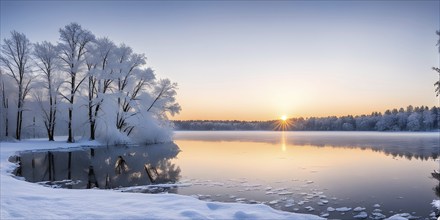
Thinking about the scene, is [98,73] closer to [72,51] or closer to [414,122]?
[72,51]

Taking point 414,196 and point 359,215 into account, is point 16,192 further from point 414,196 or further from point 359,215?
point 414,196

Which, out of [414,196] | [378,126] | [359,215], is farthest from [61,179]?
[378,126]

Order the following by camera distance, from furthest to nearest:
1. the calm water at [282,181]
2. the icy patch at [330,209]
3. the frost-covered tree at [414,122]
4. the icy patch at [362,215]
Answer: the frost-covered tree at [414,122]
the calm water at [282,181]
the icy patch at [330,209]
the icy patch at [362,215]

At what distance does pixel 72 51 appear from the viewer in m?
38.9

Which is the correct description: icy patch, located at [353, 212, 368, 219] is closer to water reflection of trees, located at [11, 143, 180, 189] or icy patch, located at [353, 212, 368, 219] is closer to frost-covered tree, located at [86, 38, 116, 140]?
water reflection of trees, located at [11, 143, 180, 189]

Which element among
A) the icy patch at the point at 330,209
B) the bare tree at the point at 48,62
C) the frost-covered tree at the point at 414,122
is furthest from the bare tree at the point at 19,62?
the frost-covered tree at the point at 414,122

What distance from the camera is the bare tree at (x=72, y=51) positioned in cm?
3822

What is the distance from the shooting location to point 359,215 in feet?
33.5

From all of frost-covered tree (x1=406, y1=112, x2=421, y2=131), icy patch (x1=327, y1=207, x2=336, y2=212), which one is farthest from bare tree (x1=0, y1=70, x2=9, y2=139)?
frost-covered tree (x1=406, y1=112, x2=421, y2=131)

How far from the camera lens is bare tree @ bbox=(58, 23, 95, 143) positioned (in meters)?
38.2

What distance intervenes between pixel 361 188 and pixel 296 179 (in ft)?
10.4

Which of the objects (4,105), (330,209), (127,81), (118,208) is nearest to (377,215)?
(330,209)

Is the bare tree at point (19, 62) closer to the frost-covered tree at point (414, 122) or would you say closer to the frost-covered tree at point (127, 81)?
the frost-covered tree at point (127, 81)

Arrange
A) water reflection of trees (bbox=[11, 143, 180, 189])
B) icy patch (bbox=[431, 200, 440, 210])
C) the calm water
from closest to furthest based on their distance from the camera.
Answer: icy patch (bbox=[431, 200, 440, 210])
the calm water
water reflection of trees (bbox=[11, 143, 180, 189])
